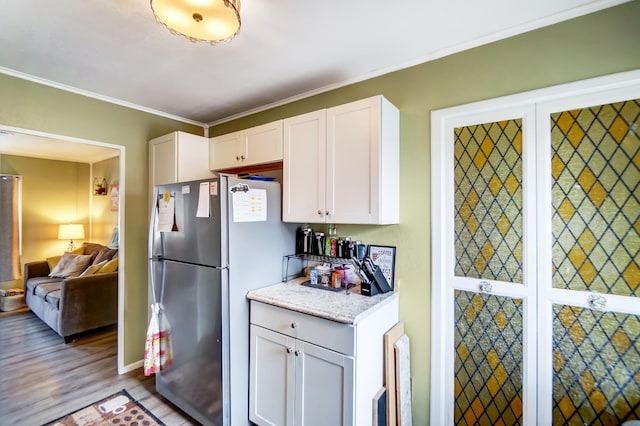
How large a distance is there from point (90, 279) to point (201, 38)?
3.42 metres

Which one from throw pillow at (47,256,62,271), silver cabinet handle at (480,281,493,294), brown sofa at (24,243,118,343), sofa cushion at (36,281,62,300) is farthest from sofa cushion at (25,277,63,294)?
silver cabinet handle at (480,281,493,294)

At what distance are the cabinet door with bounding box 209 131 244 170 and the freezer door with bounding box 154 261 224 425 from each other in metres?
1.02

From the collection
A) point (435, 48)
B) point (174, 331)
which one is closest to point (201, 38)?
point (435, 48)

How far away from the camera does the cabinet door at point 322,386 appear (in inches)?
58.2

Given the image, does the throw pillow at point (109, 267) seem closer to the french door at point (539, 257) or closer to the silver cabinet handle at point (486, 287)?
the french door at point (539, 257)

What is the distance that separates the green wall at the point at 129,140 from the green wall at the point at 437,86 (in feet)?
6.29

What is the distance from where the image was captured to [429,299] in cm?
188

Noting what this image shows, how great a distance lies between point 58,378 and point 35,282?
7.59ft

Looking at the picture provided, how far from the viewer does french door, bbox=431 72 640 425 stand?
139cm

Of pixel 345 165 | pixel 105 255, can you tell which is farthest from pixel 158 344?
pixel 105 255

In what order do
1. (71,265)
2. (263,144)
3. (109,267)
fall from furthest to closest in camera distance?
(71,265) → (109,267) → (263,144)

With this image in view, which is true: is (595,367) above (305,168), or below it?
below

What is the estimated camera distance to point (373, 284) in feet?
6.13

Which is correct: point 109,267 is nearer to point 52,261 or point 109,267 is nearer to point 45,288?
point 45,288
